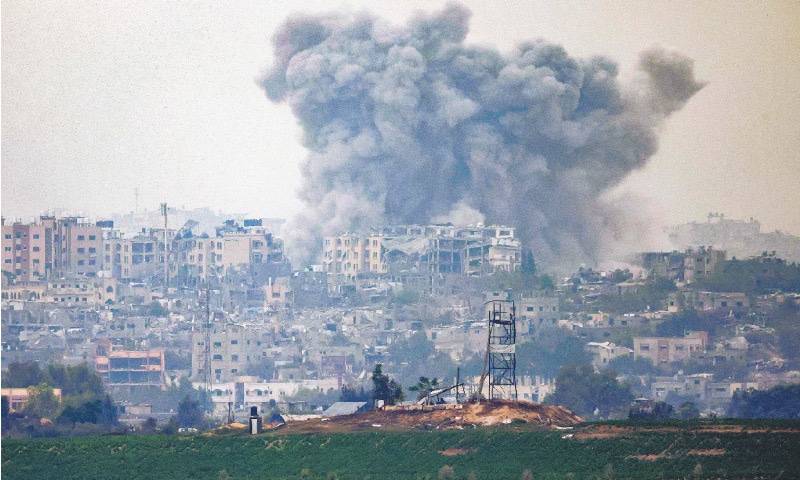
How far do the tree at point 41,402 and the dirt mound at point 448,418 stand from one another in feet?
35.6

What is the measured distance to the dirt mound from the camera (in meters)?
32.3

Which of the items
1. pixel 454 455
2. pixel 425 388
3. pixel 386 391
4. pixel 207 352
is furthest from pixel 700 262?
pixel 454 455

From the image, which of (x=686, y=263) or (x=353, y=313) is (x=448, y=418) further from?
(x=686, y=263)

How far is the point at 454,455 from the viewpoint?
1240 inches

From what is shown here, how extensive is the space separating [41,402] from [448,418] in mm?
14349

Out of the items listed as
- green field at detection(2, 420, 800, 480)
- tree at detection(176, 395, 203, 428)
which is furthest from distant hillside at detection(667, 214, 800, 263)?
green field at detection(2, 420, 800, 480)

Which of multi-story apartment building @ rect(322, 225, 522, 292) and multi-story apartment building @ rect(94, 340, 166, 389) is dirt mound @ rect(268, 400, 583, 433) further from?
multi-story apartment building @ rect(322, 225, 522, 292)

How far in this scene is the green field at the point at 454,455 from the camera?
30828 millimetres

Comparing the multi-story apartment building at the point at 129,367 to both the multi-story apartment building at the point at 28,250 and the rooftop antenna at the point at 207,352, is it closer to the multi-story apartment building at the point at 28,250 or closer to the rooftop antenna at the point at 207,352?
the rooftop antenna at the point at 207,352

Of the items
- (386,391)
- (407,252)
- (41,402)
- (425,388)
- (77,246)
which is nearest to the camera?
(386,391)

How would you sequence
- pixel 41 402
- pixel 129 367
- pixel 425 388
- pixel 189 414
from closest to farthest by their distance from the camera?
pixel 425 388 → pixel 41 402 → pixel 189 414 → pixel 129 367

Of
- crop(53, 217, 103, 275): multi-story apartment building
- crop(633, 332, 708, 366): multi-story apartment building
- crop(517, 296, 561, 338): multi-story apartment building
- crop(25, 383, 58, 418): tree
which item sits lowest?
crop(25, 383, 58, 418): tree

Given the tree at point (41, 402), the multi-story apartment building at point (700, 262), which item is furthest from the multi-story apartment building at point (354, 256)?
the tree at point (41, 402)

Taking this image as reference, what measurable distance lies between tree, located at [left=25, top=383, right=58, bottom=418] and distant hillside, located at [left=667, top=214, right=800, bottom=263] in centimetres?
2022
